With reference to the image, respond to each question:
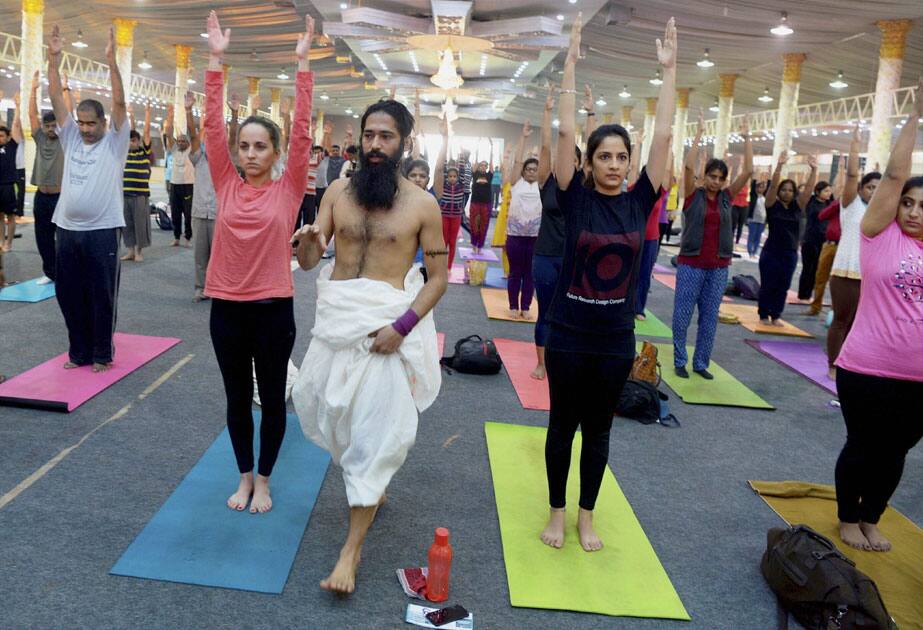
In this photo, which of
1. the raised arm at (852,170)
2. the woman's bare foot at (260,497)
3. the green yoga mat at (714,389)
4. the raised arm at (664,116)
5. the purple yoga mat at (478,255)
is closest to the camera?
the raised arm at (664,116)

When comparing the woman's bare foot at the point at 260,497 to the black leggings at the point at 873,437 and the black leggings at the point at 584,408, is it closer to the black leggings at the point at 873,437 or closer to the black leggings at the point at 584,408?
the black leggings at the point at 584,408

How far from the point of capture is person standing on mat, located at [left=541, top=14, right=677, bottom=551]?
285cm

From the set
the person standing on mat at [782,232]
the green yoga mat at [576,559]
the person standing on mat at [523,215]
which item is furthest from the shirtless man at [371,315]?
the person standing on mat at [782,232]

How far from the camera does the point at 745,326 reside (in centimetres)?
830

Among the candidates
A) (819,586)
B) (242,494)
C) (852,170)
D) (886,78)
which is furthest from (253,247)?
(886,78)

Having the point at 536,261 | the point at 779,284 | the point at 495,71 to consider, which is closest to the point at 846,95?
the point at 495,71

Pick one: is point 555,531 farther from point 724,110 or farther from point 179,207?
point 724,110

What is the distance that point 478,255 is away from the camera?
12.7 m

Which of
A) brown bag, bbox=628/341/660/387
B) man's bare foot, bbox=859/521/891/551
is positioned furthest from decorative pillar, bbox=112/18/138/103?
man's bare foot, bbox=859/521/891/551

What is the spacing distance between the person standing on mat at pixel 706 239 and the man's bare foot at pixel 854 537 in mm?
2578

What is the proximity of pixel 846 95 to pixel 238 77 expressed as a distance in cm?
2296

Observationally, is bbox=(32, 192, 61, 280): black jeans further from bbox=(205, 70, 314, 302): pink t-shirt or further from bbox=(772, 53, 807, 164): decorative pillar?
bbox=(772, 53, 807, 164): decorative pillar

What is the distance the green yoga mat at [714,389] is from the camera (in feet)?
17.6

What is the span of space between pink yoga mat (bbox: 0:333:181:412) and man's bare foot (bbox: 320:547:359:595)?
2.29 m
